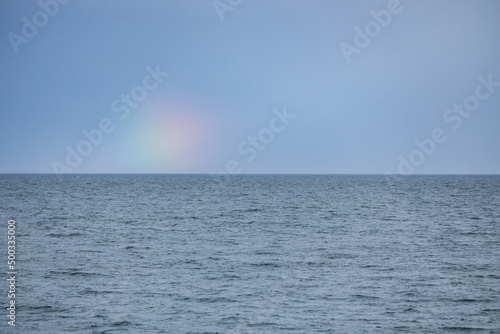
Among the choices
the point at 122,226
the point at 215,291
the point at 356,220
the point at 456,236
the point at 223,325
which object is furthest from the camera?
the point at 356,220

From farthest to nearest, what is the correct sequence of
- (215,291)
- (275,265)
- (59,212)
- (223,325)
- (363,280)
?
1. (59,212)
2. (275,265)
3. (363,280)
4. (215,291)
5. (223,325)

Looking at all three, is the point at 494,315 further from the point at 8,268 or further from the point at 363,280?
the point at 8,268

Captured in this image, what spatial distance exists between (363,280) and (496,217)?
37677mm

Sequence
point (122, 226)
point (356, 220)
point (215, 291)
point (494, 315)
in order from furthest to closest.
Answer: point (356, 220), point (122, 226), point (215, 291), point (494, 315)

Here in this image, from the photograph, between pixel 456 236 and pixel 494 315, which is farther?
pixel 456 236

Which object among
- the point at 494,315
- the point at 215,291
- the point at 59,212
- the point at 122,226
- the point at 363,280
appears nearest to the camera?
the point at 494,315

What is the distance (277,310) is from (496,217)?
44391 mm

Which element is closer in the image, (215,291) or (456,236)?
(215,291)

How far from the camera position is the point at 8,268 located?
27.9 m

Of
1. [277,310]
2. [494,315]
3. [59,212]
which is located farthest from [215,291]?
[59,212]

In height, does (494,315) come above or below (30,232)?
below

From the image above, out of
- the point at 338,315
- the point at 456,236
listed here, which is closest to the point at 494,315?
the point at 338,315

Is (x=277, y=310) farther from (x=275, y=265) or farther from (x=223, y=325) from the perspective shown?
(x=275, y=265)

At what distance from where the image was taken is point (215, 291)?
78.5 feet
